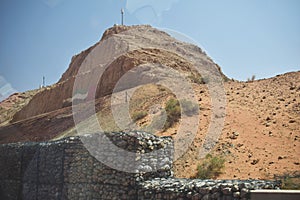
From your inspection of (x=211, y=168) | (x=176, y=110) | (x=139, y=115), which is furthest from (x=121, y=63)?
(x=211, y=168)

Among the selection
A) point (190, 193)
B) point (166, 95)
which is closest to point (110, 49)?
point (166, 95)

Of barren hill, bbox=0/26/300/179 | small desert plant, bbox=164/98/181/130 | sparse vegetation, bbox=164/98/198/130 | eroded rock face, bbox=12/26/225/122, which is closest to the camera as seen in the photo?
barren hill, bbox=0/26/300/179

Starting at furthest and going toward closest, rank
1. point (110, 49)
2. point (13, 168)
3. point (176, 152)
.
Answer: point (110, 49)
point (176, 152)
point (13, 168)

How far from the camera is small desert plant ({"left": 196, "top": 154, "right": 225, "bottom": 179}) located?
13555 mm

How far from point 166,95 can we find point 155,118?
599 cm

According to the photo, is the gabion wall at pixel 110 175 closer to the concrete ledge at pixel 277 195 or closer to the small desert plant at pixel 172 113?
the concrete ledge at pixel 277 195

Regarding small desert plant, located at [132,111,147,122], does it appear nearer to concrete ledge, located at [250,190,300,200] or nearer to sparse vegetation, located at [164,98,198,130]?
sparse vegetation, located at [164,98,198,130]

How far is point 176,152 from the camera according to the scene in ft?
53.8

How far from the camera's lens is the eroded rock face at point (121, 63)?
123 ft

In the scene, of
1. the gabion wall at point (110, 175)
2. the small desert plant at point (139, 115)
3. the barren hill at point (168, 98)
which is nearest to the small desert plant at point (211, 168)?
the barren hill at point (168, 98)

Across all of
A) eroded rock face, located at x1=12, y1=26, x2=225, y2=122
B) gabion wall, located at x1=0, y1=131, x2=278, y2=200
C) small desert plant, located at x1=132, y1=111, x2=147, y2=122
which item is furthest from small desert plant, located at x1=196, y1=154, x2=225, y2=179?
eroded rock face, located at x1=12, y1=26, x2=225, y2=122

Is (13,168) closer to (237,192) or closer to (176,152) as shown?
(176,152)

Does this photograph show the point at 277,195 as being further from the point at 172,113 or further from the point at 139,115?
the point at 139,115

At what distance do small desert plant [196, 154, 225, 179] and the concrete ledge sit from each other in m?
7.33
